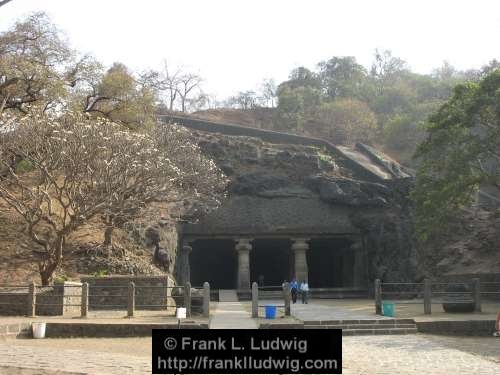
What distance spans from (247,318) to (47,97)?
1617 centimetres

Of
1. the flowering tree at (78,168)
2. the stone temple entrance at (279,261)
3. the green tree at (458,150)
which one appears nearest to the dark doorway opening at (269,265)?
the stone temple entrance at (279,261)

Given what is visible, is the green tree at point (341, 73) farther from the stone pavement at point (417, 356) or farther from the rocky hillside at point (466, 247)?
the stone pavement at point (417, 356)

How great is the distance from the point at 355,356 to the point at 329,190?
Result: 25442 mm

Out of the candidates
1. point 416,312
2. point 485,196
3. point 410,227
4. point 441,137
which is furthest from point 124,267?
point 485,196

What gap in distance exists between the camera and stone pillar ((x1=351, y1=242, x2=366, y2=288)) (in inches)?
1352

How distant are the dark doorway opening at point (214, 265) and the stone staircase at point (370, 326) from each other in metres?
22.4

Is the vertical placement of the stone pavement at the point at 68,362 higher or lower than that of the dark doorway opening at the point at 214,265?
lower

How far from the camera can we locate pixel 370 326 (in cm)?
1619

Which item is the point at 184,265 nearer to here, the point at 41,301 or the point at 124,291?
the point at 124,291

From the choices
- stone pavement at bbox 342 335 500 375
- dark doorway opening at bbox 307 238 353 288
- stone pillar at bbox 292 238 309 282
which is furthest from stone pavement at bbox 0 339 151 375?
dark doorway opening at bbox 307 238 353 288

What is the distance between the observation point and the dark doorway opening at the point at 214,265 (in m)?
39.2

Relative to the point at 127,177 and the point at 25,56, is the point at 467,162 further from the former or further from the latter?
the point at 25,56

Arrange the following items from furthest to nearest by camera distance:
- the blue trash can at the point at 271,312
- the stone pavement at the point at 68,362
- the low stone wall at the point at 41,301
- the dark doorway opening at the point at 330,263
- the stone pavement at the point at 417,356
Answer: the dark doorway opening at the point at 330,263 < the low stone wall at the point at 41,301 < the blue trash can at the point at 271,312 < the stone pavement at the point at 417,356 < the stone pavement at the point at 68,362

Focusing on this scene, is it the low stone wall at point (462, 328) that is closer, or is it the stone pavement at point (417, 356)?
the stone pavement at point (417, 356)
